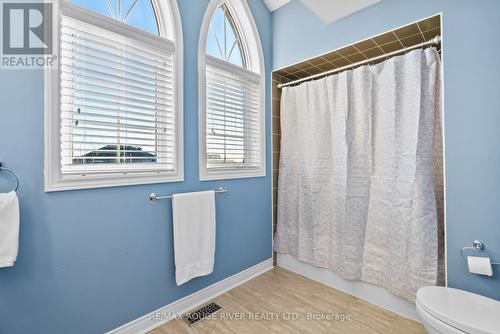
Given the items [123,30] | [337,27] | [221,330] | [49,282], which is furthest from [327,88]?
[49,282]

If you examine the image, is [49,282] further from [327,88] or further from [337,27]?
[337,27]

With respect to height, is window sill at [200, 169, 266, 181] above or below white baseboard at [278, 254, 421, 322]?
above

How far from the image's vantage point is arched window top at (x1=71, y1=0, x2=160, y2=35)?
1526 millimetres

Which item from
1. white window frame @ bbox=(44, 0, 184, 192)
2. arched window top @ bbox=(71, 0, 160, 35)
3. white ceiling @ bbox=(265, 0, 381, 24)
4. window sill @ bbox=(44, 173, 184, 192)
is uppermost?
white ceiling @ bbox=(265, 0, 381, 24)

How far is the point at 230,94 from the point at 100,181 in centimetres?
132

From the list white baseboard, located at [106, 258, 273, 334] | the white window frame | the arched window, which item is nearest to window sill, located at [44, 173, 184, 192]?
the white window frame

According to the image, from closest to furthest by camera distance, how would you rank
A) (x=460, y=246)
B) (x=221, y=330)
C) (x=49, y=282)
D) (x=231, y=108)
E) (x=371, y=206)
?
(x=49, y=282) < (x=460, y=246) < (x=221, y=330) < (x=371, y=206) < (x=231, y=108)

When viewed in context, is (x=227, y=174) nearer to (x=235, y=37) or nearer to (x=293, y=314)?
(x=293, y=314)

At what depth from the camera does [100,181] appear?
4.74 ft

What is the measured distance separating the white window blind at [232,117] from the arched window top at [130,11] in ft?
1.58

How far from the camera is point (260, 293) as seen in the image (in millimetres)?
2117

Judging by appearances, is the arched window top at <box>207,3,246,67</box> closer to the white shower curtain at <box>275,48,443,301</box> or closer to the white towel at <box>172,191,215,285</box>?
the white shower curtain at <box>275,48,443,301</box>

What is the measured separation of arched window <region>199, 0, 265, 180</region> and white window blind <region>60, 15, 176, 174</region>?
31 centimetres

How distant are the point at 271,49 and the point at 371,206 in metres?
1.84
